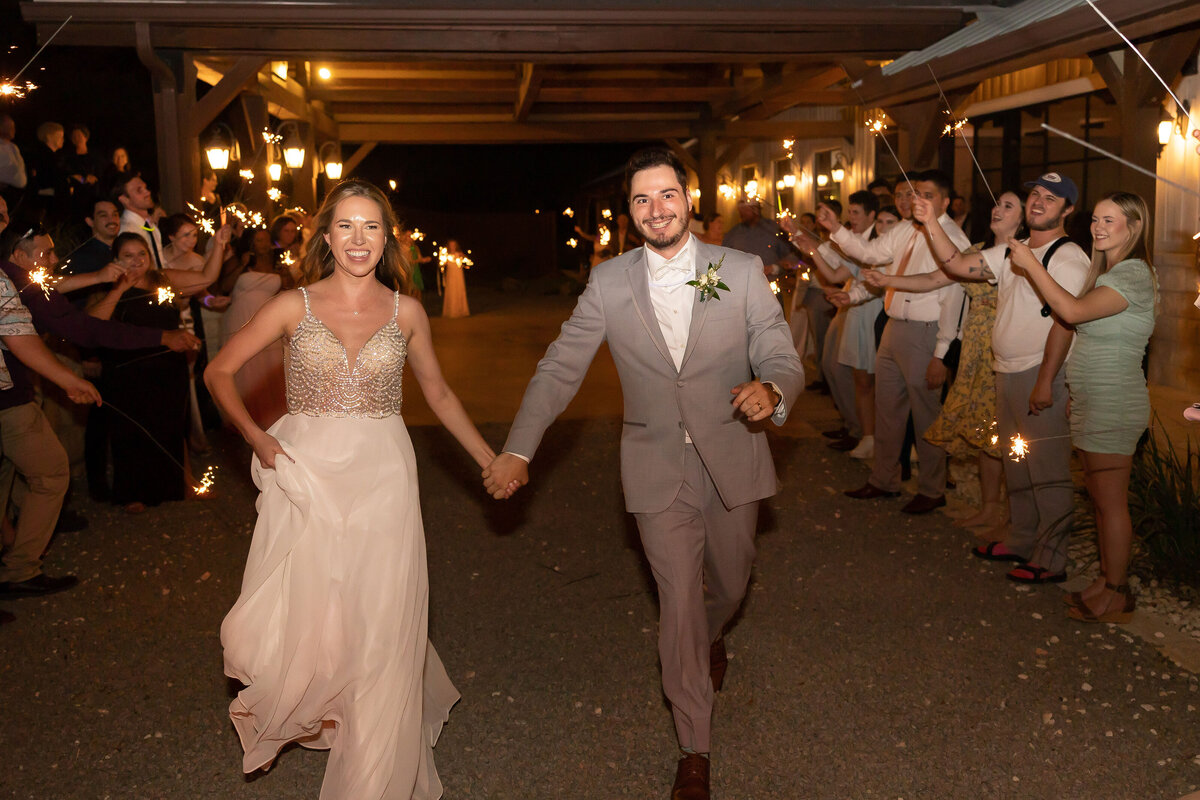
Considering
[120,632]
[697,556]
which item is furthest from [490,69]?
[697,556]

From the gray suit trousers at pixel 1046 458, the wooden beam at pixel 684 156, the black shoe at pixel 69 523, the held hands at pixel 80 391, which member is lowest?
the black shoe at pixel 69 523

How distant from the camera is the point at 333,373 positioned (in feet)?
12.6

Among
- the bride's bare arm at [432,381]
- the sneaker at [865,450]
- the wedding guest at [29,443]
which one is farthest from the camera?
the sneaker at [865,450]

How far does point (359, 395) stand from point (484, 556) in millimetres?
3029

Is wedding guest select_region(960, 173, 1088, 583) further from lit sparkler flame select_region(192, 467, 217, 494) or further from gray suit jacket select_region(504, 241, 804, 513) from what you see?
lit sparkler flame select_region(192, 467, 217, 494)

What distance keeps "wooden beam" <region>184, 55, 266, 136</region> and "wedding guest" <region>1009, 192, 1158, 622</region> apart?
8944 millimetres

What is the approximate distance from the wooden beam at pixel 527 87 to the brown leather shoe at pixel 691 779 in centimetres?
1208

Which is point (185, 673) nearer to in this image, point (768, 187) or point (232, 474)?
point (232, 474)

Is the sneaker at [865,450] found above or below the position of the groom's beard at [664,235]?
below

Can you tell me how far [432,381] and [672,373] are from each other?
89 cm

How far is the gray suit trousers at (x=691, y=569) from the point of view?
386 centimetres

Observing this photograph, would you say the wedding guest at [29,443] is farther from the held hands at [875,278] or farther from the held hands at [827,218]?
the held hands at [875,278]

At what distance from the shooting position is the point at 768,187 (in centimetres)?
2477

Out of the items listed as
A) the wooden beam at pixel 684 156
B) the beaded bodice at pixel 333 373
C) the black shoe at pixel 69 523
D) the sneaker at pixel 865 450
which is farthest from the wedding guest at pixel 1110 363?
the wooden beam at pixel 684 156
